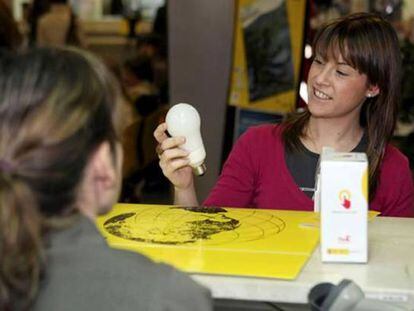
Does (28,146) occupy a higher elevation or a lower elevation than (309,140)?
higher

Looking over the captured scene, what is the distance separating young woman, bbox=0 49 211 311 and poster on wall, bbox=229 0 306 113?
9.56ft

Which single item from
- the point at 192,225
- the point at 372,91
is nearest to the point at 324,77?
the point at 372,91

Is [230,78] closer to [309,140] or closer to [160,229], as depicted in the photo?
[309,140]

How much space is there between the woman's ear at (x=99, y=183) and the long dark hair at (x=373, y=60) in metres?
1.04

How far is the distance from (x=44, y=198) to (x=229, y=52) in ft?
10.3

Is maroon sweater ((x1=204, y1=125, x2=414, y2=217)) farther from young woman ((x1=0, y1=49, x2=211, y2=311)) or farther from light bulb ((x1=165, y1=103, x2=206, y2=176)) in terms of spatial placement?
young woman ((x1=0, y1=49, x2=211, y2=311))

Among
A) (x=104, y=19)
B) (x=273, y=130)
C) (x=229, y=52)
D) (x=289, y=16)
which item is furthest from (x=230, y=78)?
(x=104, y=19)

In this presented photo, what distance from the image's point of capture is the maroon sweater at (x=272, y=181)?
2.18 m

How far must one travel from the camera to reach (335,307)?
3.69 ft

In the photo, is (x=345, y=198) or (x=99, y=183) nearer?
(x=99, y=183)

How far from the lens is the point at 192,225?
1.74 m

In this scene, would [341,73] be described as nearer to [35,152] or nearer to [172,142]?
[172,142]

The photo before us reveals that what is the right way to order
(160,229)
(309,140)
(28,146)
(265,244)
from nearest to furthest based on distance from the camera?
(28,146)
(265,244)
(160,229)
(309,140)

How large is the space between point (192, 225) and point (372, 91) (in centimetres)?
74
